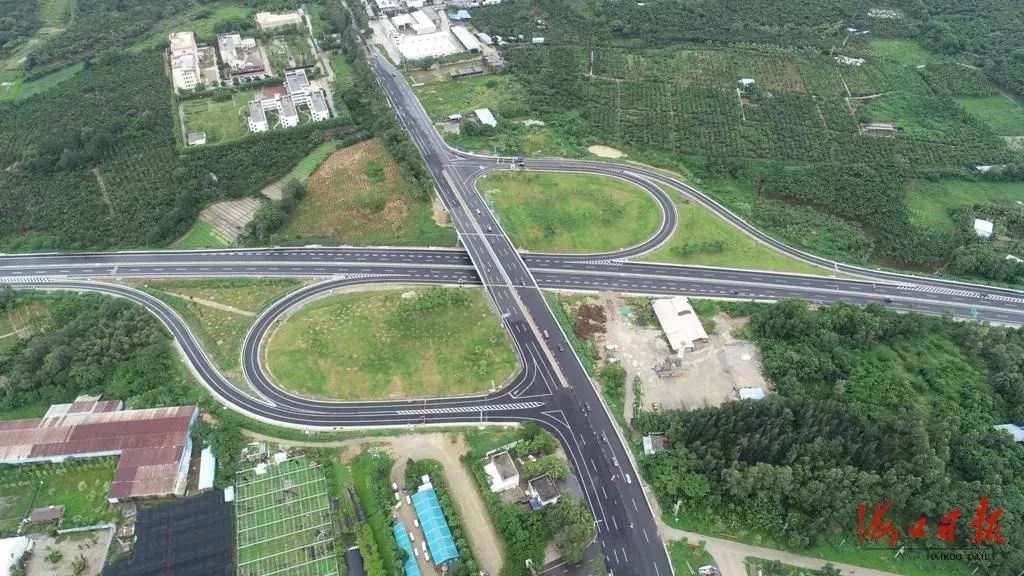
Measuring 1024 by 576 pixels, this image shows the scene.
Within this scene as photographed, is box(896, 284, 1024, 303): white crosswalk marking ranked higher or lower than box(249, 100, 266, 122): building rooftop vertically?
lower

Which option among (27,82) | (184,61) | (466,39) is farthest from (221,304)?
(27,82)

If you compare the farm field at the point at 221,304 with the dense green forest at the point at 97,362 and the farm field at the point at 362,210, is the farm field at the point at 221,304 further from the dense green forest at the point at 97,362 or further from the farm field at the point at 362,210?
the farm field at the point at 362,210

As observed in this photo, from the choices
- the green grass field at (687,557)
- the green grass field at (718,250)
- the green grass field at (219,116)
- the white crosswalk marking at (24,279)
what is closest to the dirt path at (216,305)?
the white crosswalk marking at (24,279)

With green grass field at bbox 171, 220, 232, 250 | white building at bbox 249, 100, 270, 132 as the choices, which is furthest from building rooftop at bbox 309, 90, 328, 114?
green grass field at bbox 171, 220, 232, 250

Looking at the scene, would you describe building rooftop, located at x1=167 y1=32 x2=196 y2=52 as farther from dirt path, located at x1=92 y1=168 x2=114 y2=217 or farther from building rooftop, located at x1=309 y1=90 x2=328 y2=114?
dirt path, located at x1=92 y1=168 x2=114 y2=217

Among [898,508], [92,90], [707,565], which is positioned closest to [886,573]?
[898,508]

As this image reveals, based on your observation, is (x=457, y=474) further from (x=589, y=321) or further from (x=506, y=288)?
(x=506, y=288)
